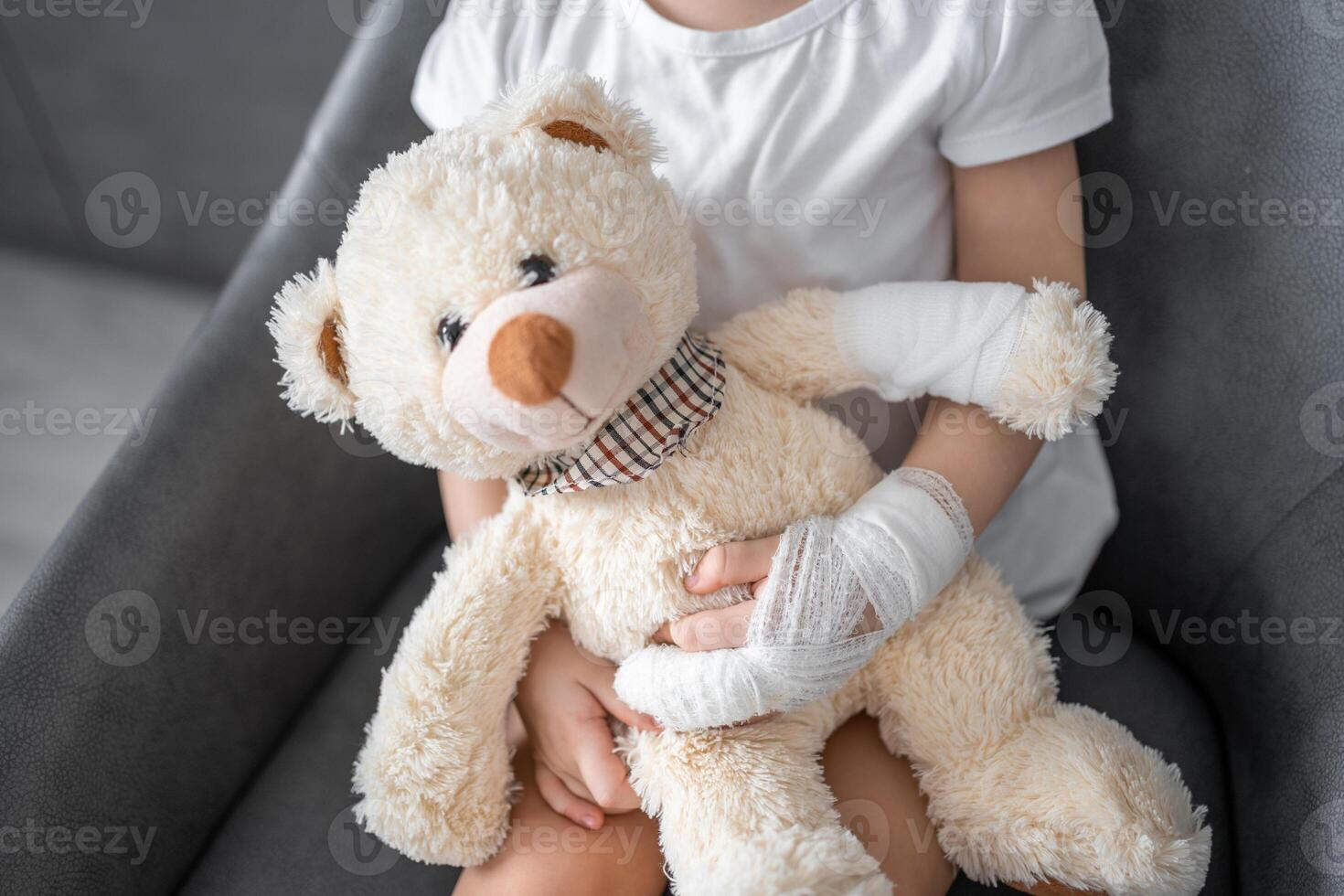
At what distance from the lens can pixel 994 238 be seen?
63 centimetres

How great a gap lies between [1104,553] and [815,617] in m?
0.39

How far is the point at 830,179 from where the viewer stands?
0.64 meters

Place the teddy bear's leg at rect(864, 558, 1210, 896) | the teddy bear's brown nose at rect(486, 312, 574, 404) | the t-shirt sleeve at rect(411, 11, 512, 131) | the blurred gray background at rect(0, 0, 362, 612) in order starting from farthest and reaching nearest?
the blurred gray background at rect(0, 0, 362, 612), the t-shirt sleeve at rect(411, 11, 512, 131), the teddy bear's leg at rect(864, 558, 1210, 896), the teddy bear's brown nose at rect(486, 312, 574, 404)

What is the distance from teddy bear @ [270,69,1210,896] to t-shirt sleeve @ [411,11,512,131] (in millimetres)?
205

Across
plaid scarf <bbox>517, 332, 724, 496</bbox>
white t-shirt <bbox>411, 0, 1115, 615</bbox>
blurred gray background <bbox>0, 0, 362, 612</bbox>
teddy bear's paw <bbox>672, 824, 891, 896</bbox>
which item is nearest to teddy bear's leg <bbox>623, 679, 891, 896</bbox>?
teddy bear's paw <bbox>672, 824, 891, 896</bbox>

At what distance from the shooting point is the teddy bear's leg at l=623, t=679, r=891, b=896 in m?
0.47

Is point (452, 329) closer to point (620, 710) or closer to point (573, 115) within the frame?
point (573, 115)

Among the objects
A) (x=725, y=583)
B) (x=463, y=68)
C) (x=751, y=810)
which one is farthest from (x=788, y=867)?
(x=463, y=68)

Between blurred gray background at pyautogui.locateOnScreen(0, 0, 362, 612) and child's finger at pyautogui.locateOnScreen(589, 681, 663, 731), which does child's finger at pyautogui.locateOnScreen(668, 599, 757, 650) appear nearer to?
child's finger at pyautogui.locateOnScreen(589, 681, 663, 731)

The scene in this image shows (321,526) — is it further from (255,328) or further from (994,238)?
(994,238)

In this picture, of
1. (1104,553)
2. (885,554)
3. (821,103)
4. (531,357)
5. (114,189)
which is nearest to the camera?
(531,357)

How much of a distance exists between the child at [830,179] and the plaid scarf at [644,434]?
0.32 ft

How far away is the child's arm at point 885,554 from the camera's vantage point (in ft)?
1.69

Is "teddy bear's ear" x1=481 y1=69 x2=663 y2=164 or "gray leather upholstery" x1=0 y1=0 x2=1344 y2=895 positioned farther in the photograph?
"gray leather upholstery" x1=0 y1=0 x2=1344 y2=895
